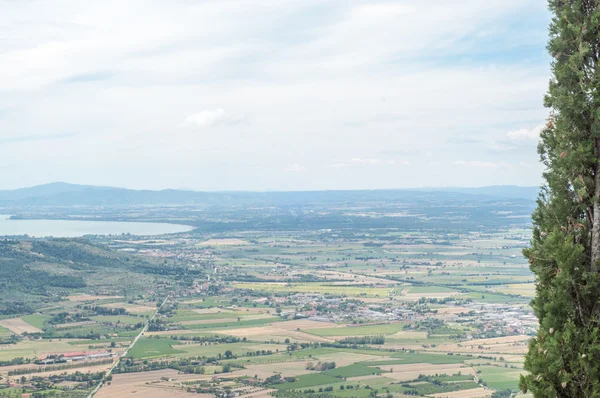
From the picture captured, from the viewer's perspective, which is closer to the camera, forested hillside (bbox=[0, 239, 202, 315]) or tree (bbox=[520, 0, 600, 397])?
tree (bbox=[520, 0, 600, 397])

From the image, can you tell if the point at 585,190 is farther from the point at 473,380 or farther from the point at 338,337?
the point at 338,337

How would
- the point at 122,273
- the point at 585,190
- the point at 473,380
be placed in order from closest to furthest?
the point at 585,190 → the point at 473,380 → the point at 122,273

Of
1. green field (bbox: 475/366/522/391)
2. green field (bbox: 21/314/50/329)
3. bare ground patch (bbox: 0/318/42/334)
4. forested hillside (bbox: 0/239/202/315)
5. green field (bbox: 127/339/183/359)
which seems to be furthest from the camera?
forested hillside (bbox: 0/239/202/315)

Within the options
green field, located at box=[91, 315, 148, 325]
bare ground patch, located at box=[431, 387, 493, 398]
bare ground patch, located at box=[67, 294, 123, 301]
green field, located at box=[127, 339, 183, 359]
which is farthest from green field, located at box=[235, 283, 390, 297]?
bare ground patch, located at box=[431, 387, 493, 398]

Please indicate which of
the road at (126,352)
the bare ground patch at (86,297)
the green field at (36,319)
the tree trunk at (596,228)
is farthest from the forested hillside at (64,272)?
the tree trunk at (596,228)

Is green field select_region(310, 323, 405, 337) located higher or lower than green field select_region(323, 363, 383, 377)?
lower

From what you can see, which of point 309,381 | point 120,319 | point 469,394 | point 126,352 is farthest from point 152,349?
point 469,394

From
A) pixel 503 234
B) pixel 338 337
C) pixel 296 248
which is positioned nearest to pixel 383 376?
pixel 338 337

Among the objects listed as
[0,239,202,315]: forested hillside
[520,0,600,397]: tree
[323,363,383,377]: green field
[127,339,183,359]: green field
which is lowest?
[323,363,383,377]: green field

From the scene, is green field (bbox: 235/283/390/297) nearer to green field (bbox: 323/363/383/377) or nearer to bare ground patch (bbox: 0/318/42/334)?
bare ground patch (bbox: 0/318/42/334)
